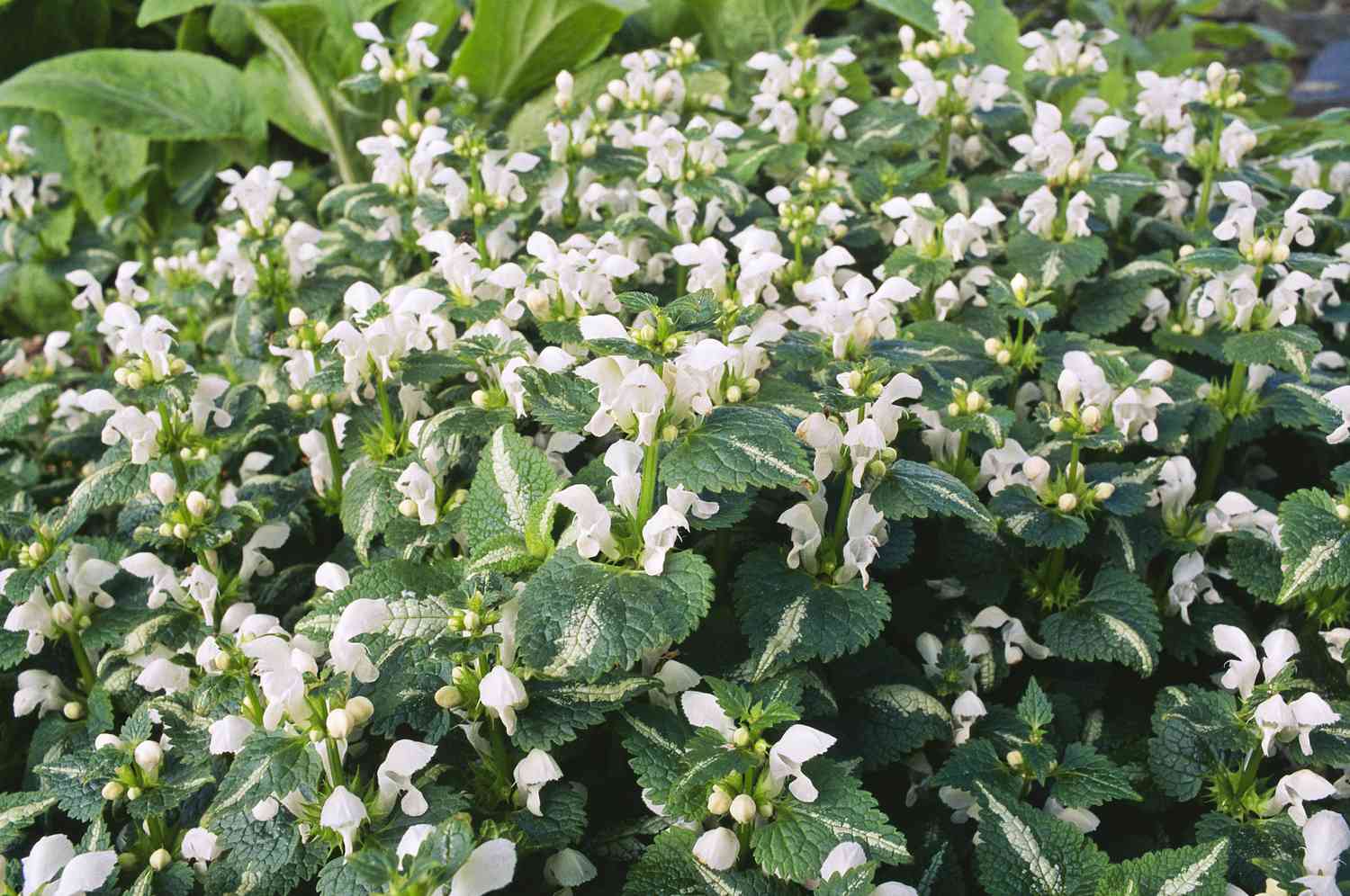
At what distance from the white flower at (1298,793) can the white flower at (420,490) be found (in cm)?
116

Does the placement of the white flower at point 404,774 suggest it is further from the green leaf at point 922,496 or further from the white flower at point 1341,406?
the white flower at point 1341,406

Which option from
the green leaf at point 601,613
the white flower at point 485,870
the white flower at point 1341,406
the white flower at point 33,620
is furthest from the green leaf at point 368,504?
the white flower at point 1341,406

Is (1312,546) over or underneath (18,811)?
over

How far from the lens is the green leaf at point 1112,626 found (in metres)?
1.51

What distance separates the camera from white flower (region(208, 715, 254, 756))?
4.06 feet

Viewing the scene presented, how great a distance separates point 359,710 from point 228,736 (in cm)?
18

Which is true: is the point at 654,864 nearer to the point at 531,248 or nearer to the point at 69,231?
the point at 531,248

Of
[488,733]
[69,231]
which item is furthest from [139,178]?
[488,733]

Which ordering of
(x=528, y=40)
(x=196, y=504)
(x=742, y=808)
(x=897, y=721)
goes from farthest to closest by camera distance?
(x=528, y=40), (x=196, y=504), (x=897, y=721), (x=742, y=808)

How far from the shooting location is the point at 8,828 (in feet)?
4.59

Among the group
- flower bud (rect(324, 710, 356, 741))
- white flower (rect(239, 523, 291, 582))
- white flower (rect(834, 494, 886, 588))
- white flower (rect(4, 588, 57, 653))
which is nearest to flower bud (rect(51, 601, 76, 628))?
white flower (rect(4, 588, 57, 653))

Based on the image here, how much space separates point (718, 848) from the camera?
1.21 metres

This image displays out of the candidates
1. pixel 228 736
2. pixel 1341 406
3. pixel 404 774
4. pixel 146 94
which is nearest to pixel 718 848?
pixel 404 774

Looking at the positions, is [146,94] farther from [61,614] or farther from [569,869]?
[569,869]
